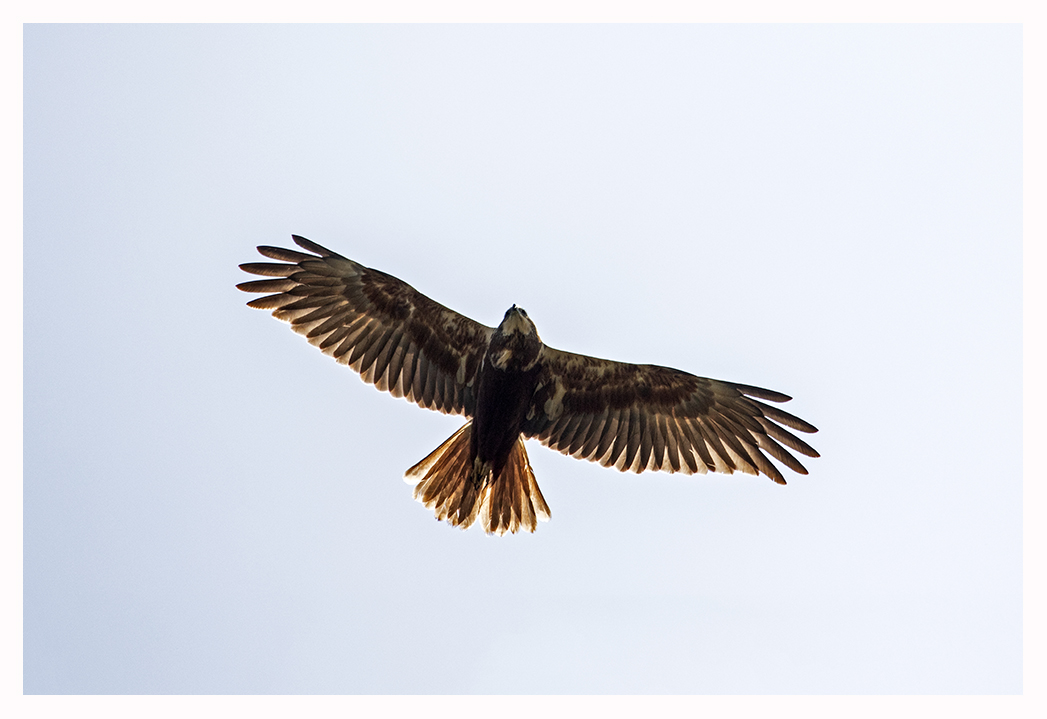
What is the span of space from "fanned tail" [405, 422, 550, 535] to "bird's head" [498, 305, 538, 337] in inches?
48.3

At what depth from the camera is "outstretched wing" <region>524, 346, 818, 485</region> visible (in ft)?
34.5

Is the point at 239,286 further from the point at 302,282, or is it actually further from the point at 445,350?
the point at 445,350

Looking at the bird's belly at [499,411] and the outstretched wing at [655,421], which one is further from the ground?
the outstretched wing at [655,421]

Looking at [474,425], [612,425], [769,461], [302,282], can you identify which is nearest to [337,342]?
[302,282]

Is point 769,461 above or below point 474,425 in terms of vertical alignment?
above

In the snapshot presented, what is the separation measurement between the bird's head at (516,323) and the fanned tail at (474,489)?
123 centimetres

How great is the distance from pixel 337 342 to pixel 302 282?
71 centimetres

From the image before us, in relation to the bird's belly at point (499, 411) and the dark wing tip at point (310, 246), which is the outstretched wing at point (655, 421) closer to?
the bird's belly at point (499, 411)

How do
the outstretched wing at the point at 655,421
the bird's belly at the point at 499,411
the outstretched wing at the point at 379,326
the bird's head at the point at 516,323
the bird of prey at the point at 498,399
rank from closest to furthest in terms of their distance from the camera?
the bird's head at the point at 516,323 < the bird's belly at the point at 499,411 < the bird of prey at the point at 498,399 < the outstretched wing at the point at 379,326 < the outstretched wing at the point at 655,421

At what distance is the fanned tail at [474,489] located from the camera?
404 inches

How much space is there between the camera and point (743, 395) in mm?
10750

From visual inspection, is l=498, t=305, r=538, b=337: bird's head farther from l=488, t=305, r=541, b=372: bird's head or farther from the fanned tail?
the fanned tail

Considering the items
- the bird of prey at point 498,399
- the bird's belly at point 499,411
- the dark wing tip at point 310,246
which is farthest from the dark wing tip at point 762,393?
the dark wing tip at point 310,246

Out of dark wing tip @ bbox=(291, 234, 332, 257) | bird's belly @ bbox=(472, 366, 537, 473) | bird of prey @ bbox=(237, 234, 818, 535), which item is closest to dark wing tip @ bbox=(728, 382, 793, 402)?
bird of prey @ bbox=(237, 234, 818, 535)
